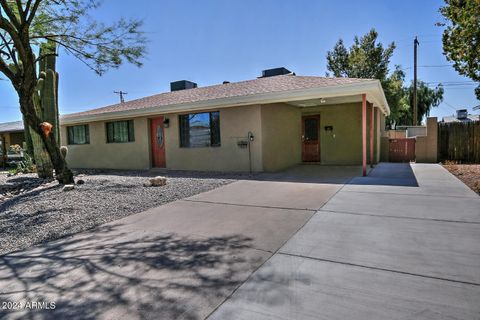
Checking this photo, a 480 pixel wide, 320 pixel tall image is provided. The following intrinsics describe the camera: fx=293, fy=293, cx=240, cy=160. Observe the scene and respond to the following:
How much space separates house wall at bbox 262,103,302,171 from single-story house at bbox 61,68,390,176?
0.12ft

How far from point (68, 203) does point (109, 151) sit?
8.46 metres

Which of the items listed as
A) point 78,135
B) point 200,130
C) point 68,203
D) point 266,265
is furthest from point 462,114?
point 68,203

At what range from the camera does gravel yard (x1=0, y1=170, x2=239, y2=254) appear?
4.51 meters

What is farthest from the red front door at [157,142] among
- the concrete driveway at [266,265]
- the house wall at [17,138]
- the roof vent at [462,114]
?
the roof vent at [462,114]

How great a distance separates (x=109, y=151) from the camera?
1416cm

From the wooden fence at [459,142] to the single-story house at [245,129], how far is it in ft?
9.73

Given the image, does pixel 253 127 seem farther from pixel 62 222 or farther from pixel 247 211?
pixel 62 222

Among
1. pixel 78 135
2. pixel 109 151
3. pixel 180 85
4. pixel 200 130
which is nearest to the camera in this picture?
pixel 200 130

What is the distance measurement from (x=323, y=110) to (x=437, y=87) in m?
33.3

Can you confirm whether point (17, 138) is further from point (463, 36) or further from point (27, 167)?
point (463, 36)

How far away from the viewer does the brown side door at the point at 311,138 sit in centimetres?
1330

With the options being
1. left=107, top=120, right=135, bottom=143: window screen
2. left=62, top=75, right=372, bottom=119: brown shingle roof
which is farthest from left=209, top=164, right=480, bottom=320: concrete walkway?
left=107, top=120, right=135, bottom=143: window screen

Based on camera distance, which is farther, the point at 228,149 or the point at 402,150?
the point at 402,150

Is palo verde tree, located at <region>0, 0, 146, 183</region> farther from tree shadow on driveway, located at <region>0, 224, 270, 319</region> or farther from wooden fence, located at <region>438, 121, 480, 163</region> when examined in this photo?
wooden fence, located at <region>438, 121, 480, 163</region>
